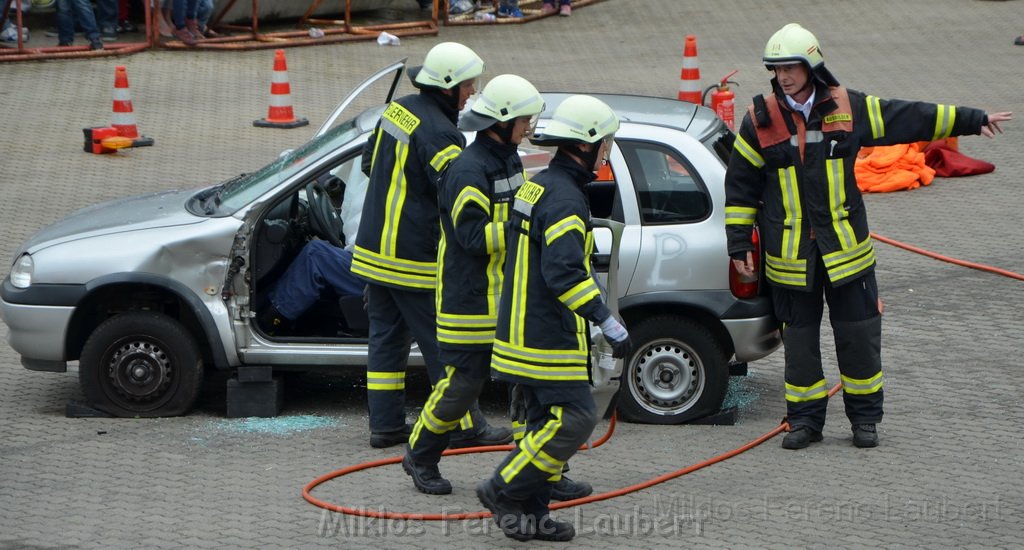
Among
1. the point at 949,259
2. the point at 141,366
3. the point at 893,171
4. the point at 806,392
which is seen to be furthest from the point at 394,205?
the point at 893,171

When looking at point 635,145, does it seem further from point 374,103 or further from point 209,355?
point 374,103

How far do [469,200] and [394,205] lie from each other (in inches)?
29.5

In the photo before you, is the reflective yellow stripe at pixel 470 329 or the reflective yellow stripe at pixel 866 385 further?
the reflective yellow stripe at pixel 866 385

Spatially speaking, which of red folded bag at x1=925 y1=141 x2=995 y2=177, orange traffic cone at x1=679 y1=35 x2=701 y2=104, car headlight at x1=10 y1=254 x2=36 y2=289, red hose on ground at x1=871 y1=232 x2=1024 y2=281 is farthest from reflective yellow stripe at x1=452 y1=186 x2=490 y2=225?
orange traffic cone at x1=679 y1=35 x2=701 y2=104

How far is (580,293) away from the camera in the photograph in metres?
5.11

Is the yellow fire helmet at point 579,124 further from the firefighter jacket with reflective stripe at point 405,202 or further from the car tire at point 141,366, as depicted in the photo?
the car tire at point 141,366

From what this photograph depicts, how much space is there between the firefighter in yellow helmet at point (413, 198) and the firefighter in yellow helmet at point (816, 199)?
1.39 meters

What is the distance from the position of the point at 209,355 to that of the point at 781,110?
3093 mm

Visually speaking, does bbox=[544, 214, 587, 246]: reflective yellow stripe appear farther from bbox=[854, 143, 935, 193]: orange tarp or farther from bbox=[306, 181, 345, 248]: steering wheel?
bbox=[854, 143, 935, 193]: orange tarp

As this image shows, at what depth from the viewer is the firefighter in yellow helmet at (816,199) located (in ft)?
21.0

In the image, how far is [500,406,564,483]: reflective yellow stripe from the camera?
528 cm

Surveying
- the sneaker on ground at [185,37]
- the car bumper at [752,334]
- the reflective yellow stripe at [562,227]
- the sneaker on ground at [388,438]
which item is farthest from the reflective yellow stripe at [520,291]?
the sneaker on ground at [185,37]

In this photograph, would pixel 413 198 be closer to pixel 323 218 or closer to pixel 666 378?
pixel 323 218

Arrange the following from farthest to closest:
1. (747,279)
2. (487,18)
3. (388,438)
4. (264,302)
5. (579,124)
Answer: (487,18) < (264,302) < (747,279) < (388,438) < (579,124)
